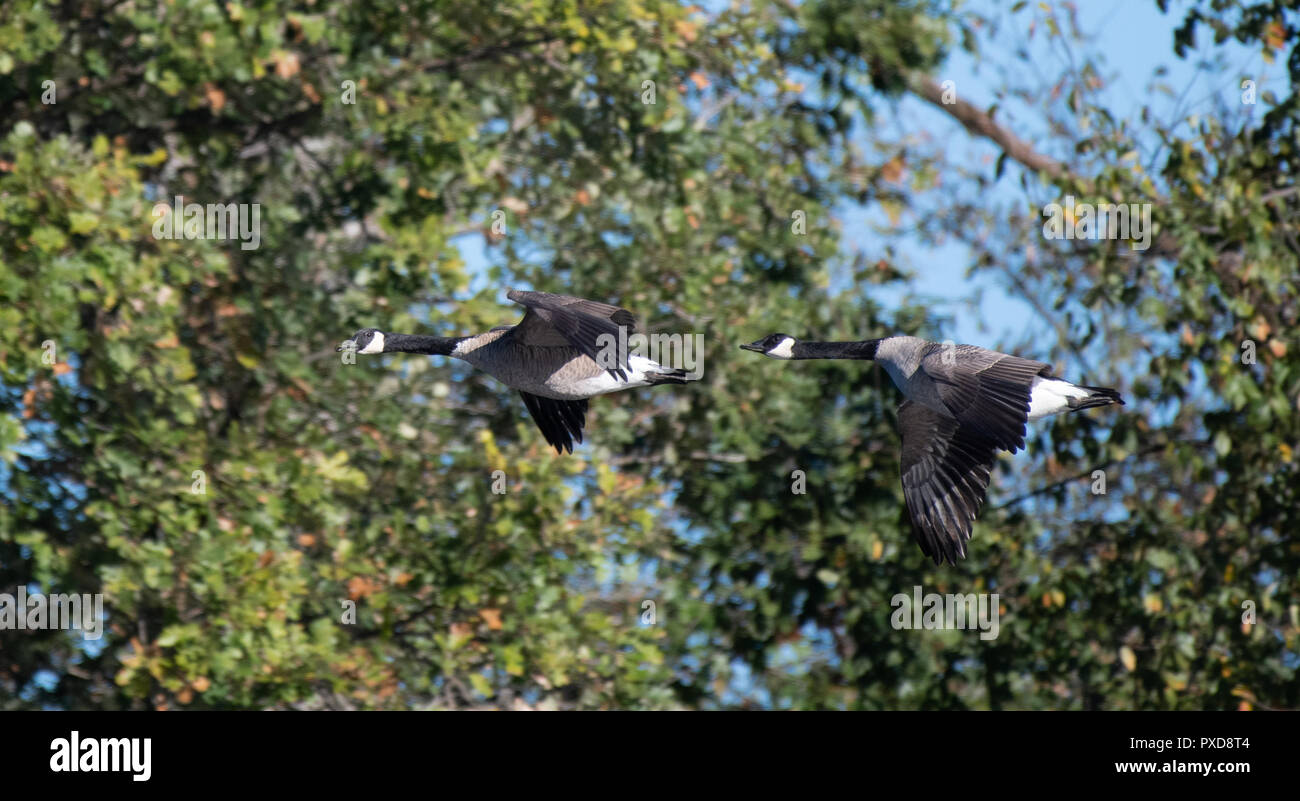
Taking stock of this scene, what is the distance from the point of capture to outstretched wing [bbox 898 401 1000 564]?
7469 millimetres

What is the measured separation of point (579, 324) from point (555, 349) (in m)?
0.61

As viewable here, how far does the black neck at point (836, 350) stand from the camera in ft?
24.7

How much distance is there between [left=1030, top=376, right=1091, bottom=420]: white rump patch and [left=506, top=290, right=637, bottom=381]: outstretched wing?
167cm

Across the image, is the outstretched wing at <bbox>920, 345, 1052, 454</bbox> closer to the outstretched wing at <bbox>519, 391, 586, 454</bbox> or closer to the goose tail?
the goose tail

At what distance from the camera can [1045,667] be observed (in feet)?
36.4

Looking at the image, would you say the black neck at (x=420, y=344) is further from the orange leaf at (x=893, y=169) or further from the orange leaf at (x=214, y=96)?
the orange leaf at (x=893, y=169)

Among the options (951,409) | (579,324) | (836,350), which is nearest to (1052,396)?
(951,409)
